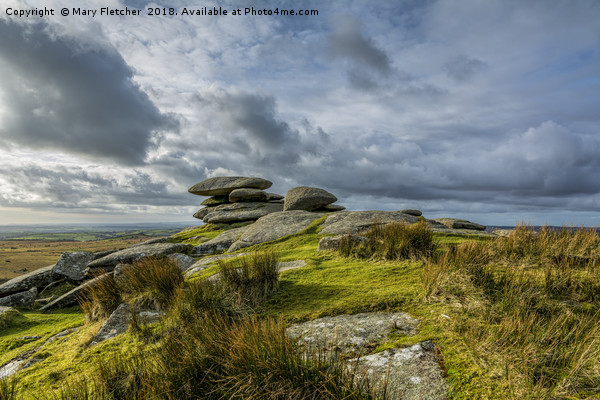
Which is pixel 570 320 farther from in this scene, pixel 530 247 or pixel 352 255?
pixel 352 255

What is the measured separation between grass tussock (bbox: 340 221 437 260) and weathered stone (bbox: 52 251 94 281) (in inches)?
390

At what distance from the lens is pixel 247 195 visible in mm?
22016

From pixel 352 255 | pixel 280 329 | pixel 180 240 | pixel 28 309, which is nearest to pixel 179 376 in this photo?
pixel 280 329

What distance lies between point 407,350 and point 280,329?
48.5 inches

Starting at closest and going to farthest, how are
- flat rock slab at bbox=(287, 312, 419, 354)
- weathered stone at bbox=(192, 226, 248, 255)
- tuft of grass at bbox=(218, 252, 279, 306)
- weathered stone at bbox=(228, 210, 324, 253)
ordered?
flat rock slab at bbox=(287, 312, 419, 354)
tuft of grass at bbox=(218, 252, 279, 306)
weathered stone at bbox=(228, 210, 324, 253)
weathered stone at bbox=(192, 226, 248, 255)

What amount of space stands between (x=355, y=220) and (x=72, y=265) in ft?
34.2

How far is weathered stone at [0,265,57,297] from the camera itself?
1070 centimetres

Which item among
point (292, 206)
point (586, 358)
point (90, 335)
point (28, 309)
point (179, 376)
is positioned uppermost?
point (292, 206)

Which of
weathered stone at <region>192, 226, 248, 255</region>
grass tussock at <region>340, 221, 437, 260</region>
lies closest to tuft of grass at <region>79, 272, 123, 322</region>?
grass tussock at <region>340, 221, 437, 260</region>

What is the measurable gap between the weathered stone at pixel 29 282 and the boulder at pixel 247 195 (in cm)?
1171

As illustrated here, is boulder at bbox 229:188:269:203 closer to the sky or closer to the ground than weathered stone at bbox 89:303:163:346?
closer to the sky

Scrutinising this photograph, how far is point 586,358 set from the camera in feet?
7.81

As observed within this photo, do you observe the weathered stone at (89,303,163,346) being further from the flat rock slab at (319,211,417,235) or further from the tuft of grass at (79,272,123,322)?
the flat rock slab at (319,211,417,235)

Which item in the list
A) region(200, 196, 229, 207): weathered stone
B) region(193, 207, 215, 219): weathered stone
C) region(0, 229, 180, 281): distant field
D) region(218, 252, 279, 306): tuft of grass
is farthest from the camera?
region(0, 229, 180, 281): distant field
